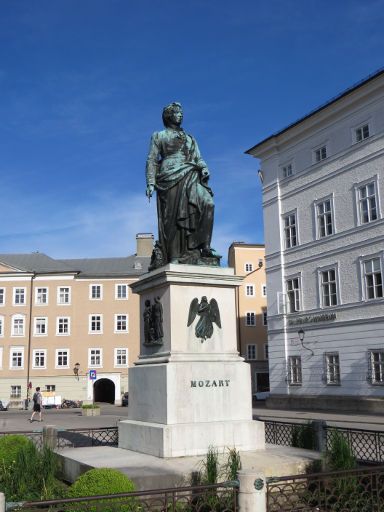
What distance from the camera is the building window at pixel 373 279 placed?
27.7 m

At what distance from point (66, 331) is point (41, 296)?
3899mm

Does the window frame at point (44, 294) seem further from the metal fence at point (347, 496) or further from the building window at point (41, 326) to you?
the metal fence at point (347, 496)

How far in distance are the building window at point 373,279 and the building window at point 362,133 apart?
610 cm

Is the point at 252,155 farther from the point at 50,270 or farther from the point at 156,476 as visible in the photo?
the point at 156,476

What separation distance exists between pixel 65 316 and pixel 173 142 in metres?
45.6

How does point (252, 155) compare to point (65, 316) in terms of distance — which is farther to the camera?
point (65, 316)

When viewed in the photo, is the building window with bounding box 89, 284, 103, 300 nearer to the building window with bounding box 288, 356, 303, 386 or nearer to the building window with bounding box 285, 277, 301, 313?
the building window with bounding box 285, 277, 301, 313

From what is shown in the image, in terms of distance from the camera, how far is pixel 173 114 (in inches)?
413

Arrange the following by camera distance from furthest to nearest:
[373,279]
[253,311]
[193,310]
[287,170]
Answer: [253,311] → [287,170] → [373,279] → [193,310]

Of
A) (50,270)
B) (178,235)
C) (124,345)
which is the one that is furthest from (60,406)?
(178,235)

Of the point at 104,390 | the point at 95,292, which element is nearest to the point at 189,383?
the point at 95,292

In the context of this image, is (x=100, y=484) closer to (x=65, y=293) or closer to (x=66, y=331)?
(x=66, y=331)

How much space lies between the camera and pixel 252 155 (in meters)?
37.3

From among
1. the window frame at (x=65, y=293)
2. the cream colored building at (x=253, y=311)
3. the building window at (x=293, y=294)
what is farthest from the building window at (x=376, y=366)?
the window frame at (x=65, y=293)
